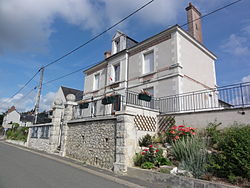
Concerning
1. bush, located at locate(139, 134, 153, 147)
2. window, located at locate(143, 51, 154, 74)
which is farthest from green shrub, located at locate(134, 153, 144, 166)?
window, located at locate(143, 51, 154, 74)

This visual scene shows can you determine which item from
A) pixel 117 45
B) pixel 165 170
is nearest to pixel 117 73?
pixel 117 45

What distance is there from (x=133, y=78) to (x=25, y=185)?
31.8 ft

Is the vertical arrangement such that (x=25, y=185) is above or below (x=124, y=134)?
below

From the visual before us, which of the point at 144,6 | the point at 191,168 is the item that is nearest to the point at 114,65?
the point at 144,6

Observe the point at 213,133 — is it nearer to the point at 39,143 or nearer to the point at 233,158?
the point at 233,158

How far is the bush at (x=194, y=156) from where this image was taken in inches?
196

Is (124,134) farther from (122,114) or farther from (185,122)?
(185,122)

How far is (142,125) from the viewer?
784 centimetres

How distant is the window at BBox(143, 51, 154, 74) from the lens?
1229 centimetres

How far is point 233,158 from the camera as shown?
4484mm

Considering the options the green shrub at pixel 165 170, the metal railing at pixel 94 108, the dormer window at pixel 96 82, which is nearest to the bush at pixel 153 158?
the green shrub at pixel 165 170

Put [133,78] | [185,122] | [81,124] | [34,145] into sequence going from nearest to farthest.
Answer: [185,122]
[81,124]
[133,78]
[34,145]

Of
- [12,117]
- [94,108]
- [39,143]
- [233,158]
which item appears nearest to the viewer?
[233,158]

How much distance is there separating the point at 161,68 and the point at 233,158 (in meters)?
7.61
